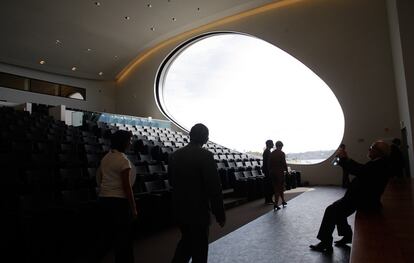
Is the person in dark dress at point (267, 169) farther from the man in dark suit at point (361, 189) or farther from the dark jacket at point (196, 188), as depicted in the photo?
the dark jacket at point (196, 188)

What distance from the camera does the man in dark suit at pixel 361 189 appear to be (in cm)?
242

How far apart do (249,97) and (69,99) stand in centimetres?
815

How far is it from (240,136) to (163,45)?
5359 millimetres

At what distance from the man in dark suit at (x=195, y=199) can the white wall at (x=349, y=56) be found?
8.23 m

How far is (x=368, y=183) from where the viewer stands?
2418mm

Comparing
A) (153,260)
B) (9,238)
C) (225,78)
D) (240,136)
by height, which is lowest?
(153,260)

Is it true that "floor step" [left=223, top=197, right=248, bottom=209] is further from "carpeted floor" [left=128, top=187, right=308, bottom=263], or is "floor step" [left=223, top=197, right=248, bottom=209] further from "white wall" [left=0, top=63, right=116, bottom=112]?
"white wall" [left=0, top=63, right=116, bottom=112]

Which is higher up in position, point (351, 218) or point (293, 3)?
point (293, 3)

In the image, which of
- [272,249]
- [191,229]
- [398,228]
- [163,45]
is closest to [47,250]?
[191,229]

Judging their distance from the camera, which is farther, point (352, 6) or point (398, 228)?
point (352, 6)

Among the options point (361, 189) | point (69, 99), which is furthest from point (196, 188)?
point (69, 99)

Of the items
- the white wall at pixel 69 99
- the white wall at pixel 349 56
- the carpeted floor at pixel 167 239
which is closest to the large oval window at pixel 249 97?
the white wall at pixel 349 56

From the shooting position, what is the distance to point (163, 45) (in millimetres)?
13438

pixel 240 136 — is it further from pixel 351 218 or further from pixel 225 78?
pixel 351 218
